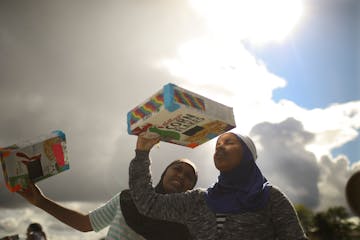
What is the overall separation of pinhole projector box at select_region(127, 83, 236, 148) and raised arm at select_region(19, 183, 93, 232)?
0.86 metres

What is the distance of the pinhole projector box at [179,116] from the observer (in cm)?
257

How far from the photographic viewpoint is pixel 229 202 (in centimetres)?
240

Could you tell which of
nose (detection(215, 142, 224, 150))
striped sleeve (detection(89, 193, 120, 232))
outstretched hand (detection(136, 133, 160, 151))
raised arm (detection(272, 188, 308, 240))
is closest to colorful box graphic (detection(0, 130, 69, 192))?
striped sleeve (detection(89, 193, 120, 232))

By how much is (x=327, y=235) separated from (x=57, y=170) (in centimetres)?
4734

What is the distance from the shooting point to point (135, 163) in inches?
104

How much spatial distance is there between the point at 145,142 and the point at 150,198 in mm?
421

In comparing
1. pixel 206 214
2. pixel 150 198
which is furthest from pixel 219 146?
pixel 150 198

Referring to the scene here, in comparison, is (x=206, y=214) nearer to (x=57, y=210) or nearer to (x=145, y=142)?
(x=145, y=142)

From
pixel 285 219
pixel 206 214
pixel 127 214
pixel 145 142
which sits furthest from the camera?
pixel 127 214

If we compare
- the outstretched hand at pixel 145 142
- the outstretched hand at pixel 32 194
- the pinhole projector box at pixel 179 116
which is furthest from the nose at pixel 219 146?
the outstretched hand at pixel 32 194

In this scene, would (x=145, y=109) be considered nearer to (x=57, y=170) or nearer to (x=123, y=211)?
(x=123, y=211)

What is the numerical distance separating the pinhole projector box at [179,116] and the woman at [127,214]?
32 centimetres

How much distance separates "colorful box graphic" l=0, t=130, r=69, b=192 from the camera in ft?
9.85

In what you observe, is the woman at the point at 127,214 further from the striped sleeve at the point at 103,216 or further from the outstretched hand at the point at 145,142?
the outstretched hand at the point at 145,142
